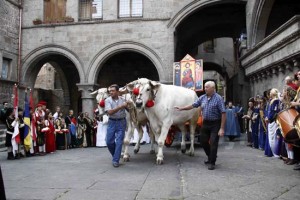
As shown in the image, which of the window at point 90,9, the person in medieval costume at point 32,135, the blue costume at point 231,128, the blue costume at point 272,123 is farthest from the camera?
the window at point 90,9

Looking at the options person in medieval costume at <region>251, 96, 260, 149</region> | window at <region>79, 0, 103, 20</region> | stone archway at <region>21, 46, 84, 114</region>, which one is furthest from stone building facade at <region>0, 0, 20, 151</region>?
person in medieval costume at <region>251, 96, 260, 149</region>

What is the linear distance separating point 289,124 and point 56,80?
83.6 ft

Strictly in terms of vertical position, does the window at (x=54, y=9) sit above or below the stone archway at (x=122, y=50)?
above

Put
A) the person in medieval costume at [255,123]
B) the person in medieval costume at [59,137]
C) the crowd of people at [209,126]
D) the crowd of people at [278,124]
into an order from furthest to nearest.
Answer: the person in medieval costume at [59,137] < the person in medieval costume at [255,123] < the crowd of people at [209,126] < the crowd of people at [278,124]

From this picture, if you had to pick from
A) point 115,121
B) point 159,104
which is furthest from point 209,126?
point 115,121

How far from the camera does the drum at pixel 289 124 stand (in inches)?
210

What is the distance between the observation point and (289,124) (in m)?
5.46

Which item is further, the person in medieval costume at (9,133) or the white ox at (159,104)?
the person in medieval costume at (9,133)

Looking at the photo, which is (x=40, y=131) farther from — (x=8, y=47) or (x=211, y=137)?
(x=8, y=47)

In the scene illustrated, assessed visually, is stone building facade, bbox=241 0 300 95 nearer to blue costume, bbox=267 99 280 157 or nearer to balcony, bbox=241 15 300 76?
balcony, bbox=241 15 300 76

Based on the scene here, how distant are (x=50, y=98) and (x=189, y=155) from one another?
19362 mm

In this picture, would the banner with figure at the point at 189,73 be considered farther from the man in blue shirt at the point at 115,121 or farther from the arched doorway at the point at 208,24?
the man in blue shirt at the point at 115,121

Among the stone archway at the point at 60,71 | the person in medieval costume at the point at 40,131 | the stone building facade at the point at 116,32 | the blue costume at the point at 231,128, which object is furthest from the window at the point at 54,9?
the blue costume at the point at 231,128

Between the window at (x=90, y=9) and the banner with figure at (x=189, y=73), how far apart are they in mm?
6303
